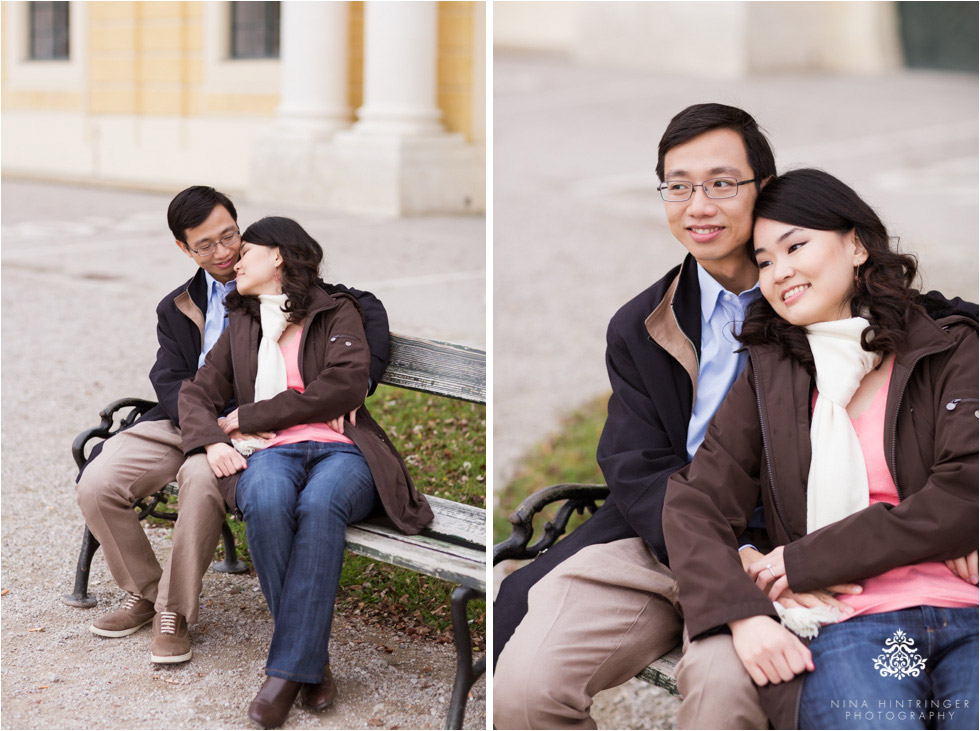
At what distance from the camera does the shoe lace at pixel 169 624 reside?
3.48 m

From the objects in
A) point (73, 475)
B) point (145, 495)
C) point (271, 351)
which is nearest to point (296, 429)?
point (271, 351)

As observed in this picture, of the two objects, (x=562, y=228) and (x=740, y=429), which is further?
(x=562, y=228)

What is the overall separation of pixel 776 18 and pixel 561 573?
15841mm

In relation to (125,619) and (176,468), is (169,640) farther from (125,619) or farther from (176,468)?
(176,468)

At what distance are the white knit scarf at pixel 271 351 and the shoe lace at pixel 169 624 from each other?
725 millimetres

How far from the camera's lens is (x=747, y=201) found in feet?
9.57

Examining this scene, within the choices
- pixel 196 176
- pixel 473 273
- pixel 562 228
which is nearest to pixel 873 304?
pixel 473 273

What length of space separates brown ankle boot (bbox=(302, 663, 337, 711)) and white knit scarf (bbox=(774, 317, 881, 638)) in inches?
54.6

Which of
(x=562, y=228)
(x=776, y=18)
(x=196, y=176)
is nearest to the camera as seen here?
(x=562, y=228)

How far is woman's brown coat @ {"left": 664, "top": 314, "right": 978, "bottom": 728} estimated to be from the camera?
2449mm

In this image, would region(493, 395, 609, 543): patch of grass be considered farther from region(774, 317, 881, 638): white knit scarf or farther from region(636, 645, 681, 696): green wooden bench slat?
region(774, 317, 881, 638): white knit scarf

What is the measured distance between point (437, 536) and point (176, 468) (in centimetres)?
97

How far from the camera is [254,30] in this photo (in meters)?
14.4

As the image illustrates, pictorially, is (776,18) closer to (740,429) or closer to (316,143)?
(316,143)
